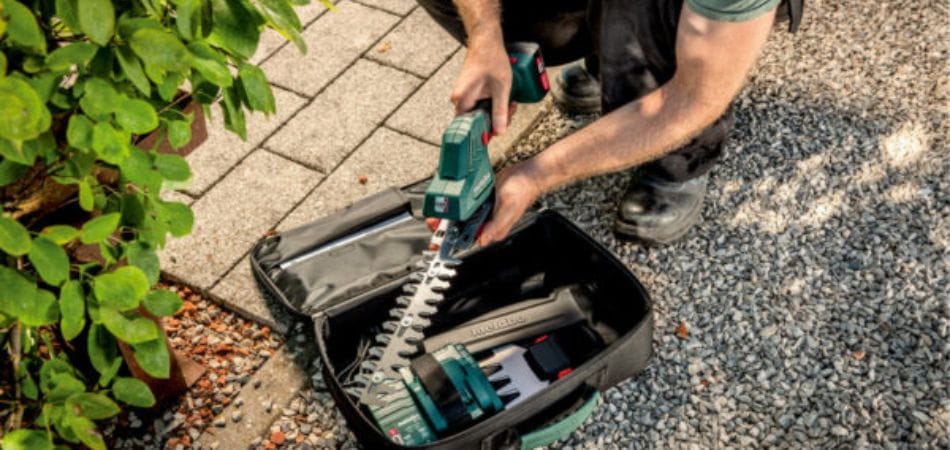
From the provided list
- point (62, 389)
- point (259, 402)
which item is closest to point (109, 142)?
point (62, 389)

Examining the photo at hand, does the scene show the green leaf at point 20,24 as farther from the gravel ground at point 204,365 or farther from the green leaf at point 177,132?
the gravel ground at point 204,365

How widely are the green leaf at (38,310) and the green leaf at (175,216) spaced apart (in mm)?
239

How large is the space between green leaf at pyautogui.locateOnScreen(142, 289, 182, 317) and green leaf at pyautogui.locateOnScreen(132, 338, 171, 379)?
0.06m

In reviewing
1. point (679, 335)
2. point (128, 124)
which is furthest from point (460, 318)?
point (128, 124)

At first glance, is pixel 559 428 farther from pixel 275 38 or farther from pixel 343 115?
pixel 275 38

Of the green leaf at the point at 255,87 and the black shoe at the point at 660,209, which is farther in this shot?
the black shoe at the point at 660,209

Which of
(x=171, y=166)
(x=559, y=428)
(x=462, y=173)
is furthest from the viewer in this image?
(x=559, y=428)

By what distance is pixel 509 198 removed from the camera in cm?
250

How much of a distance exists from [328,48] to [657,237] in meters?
1.61

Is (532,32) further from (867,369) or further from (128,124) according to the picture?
(128,124)

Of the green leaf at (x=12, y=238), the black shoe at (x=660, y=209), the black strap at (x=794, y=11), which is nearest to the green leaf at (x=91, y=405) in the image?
the green leaf at (x=12, y=238)

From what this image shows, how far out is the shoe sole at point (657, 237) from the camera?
3066 mm

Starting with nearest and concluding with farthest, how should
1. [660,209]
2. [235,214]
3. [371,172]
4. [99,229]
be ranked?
[99,229], [660,209], [235,214], [371,172]

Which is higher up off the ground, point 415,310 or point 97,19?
point 97,19
